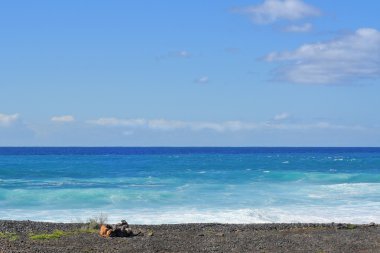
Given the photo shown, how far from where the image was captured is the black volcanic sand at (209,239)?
16109 millimetres

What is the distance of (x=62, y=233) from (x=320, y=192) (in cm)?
2228

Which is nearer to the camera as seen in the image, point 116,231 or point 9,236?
point 9,236

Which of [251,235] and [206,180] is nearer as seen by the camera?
[251,235]

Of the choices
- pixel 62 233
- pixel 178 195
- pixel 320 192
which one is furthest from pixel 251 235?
pixel 320 192

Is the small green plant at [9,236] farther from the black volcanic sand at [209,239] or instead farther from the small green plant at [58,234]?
the small green plant at [58,234]

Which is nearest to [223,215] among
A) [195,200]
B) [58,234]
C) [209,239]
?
[195,200]

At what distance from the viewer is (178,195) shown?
36000 mm

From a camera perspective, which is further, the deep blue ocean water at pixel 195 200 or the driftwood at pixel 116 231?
the deep blue ocean water at pixel 195 200

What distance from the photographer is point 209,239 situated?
1761cm

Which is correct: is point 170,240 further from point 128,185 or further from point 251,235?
point 128,185

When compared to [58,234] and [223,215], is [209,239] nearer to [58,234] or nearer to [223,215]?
[58,234]

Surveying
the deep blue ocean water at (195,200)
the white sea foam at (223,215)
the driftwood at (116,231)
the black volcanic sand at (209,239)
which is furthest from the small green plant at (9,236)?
the deep blue ocean water at (195,200)

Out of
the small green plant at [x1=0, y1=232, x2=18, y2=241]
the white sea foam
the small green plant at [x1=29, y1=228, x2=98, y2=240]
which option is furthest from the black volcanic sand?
the white sea foam

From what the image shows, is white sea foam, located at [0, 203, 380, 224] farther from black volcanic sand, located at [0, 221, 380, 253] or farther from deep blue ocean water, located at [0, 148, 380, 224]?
black volcanic sand, located at [0, 221, 380, 253]
